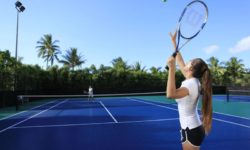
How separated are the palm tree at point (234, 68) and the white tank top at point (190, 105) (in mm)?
72342

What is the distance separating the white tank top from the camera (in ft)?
11.3

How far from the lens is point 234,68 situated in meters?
73.3

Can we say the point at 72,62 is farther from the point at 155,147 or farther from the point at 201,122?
the point at 201,122

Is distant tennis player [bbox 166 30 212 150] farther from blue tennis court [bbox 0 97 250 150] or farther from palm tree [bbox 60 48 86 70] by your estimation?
palm tree [bbox 60 48 86 70]

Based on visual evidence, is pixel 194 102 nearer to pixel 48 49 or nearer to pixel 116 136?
pixel 116 136

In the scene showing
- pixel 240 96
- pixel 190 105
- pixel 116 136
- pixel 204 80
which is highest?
pixel 204 80

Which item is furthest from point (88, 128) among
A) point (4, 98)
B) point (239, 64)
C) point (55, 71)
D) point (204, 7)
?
point (239, 64)

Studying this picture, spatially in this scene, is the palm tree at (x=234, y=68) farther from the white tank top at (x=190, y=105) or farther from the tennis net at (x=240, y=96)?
the white tank top at (x=190, y=105)

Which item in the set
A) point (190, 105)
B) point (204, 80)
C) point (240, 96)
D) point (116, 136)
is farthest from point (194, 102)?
point (240, 96)

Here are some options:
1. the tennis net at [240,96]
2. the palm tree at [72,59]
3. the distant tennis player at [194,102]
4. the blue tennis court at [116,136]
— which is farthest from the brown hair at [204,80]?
the palm tree at [72,59]

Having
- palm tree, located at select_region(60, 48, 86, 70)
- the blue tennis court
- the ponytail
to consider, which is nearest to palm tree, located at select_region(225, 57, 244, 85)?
palm tree, located at select_region(60, 48, 86, 70)

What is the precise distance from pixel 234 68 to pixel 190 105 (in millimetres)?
73427

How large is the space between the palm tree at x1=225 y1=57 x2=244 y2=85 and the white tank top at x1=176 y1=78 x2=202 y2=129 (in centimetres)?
7234

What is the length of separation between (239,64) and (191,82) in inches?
2896
